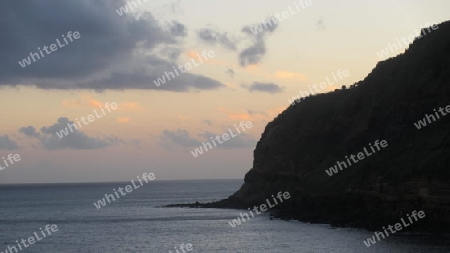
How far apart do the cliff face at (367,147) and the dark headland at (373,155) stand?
0.58 feet

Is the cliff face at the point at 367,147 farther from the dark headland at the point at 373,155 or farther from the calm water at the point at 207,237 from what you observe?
the calm water at the point at 207,237

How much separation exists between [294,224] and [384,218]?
19194 mm

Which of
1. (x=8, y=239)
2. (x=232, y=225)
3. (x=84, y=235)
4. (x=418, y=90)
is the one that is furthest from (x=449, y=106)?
(x=8, y=239)

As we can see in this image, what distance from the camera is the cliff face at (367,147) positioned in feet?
271

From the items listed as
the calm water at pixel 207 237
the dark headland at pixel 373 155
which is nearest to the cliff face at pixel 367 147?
the dark headland at pixel 373 155

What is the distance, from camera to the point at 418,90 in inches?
4045

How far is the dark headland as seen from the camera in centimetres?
8250

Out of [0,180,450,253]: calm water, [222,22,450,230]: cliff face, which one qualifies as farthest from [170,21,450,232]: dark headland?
[0,180,450,253]: calm water

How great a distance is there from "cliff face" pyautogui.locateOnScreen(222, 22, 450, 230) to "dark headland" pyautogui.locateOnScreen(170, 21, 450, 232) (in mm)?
177

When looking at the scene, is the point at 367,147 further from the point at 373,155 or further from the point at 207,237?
the point at 207,237

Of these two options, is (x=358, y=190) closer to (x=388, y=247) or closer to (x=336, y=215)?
(x=336, y=215)

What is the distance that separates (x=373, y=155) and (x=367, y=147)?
5928 millimetres

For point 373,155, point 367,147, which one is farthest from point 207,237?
point 367,147

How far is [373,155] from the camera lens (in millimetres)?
102250
